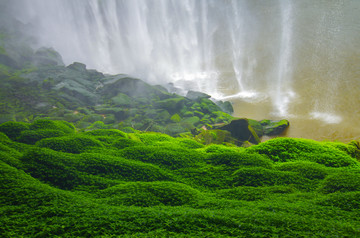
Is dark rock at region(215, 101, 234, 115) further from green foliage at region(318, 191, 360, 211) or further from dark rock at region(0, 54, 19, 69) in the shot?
dark rock at region(0, 54, 19, 69)

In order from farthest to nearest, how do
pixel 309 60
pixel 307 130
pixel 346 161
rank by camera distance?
pixel 309 60 < pixel 307 130 < pixel 346 161

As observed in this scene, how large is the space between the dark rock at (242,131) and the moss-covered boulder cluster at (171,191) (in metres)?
4.42

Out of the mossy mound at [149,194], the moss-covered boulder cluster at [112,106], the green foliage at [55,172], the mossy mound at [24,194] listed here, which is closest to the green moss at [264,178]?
the mossy mound at [149,194]

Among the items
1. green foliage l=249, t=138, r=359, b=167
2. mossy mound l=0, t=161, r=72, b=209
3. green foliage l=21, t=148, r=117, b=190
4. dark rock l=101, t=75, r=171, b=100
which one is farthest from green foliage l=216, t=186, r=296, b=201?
dark rock l=101, t=75, r=171, b=100

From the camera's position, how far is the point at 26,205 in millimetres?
2877

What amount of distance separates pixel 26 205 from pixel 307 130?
15014 millimetres

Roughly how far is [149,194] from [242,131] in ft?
29.2

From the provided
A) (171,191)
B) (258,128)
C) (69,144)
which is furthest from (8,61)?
(171,191)

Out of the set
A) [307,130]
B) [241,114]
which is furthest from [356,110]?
[241,114]

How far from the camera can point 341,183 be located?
12.9 feet

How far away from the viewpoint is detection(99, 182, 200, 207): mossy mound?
11.6 ft

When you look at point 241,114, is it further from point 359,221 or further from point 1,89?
point 1,89

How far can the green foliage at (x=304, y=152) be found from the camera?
5.66m

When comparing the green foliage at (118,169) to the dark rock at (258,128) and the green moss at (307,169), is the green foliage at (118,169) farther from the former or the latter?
the dark rock at (258,128)
